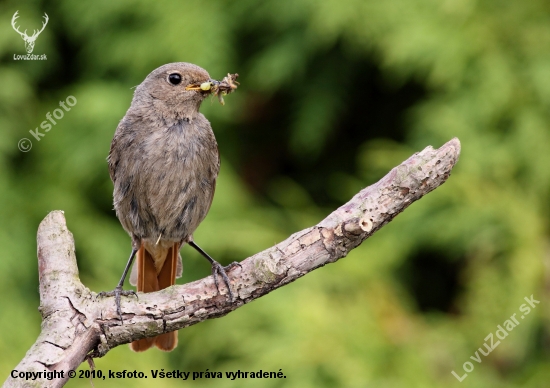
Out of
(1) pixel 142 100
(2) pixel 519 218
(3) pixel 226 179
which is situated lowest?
(2) pixel 519 218

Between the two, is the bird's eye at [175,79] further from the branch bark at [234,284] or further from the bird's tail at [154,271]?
the branch bark at [234,284]

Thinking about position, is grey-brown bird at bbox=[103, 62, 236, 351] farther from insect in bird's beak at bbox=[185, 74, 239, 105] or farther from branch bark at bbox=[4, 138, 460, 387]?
branch bark at bbox=[4, 138, 460, 387]

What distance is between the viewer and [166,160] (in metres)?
3.91

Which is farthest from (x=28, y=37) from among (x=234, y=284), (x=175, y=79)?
(x=234, y=284)

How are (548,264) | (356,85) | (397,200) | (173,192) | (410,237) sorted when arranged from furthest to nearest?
(356,85), (410,237), (548,264), (173,192), (397,200)

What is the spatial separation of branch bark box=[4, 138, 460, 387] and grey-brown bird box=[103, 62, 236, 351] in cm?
59

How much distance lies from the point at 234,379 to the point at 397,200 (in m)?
2.35

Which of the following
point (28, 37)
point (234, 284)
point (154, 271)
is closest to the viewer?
point (234, 284)

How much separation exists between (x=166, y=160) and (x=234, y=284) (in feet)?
2.89

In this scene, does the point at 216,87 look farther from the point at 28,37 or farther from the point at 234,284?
the point at 28,37

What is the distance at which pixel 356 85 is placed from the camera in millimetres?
6344

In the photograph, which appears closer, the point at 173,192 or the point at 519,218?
the point at 173,192

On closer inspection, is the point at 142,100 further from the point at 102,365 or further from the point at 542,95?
the point at 542,95

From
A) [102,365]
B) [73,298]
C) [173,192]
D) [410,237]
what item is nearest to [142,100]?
[173,192]
